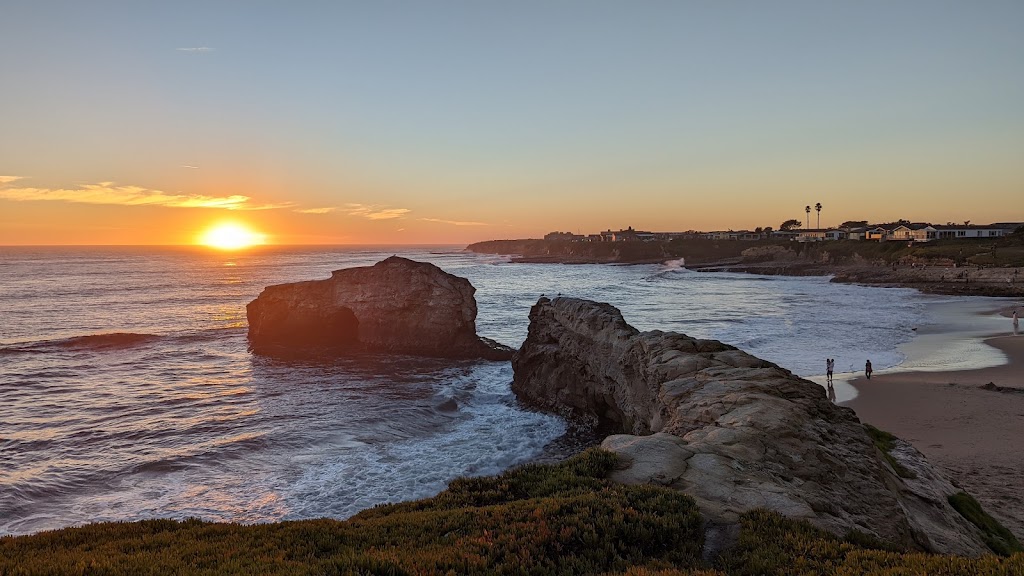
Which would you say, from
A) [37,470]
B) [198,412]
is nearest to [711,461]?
[37,470]

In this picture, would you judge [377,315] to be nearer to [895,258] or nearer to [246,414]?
[246,414]

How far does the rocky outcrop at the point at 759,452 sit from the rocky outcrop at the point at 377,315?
21425mm

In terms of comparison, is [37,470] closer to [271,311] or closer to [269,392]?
[269,392]

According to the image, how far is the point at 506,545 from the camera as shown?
8.38 meters

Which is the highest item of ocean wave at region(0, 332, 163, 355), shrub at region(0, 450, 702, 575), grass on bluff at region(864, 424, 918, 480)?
shrub at region(0, 450, 702, 575)

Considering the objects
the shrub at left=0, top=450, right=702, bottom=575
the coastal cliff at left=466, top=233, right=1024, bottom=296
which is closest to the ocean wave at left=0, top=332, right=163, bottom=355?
the shrub at left=0, top=450, right=702, bottom=575

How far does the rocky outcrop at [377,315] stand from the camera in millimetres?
41781

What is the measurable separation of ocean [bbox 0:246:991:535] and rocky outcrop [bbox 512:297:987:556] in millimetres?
6324

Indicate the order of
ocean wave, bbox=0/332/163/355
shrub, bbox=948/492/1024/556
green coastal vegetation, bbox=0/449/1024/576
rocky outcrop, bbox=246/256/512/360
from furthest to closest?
rocky outcrop, bbox=246/256/512/360, ocean wave, bbox=0/332/163/355, shrub, bbox=948/492/1024/556, green coastal vegetation, bbox=0/449/1024/576

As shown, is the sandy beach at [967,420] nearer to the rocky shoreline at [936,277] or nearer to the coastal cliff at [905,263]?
the rocky shoreline at [936,277]

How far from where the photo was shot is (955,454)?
63.5 feet

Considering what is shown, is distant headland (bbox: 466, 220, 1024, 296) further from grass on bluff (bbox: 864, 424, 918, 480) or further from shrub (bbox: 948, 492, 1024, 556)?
shrub (bbox: 948, 492, 1024, 556)

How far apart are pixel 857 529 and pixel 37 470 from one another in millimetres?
25003

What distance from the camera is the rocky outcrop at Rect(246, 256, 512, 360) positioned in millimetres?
41781
